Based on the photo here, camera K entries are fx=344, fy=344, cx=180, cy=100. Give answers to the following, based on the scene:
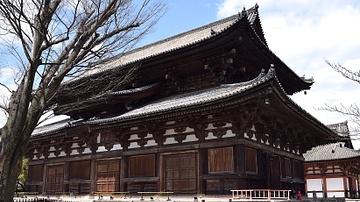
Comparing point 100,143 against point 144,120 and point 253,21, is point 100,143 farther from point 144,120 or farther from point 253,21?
point 253,21

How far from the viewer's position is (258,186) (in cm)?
1428

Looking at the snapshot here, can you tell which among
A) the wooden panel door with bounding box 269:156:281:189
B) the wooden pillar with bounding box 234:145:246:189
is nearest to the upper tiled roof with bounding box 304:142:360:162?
the wooden panel door with bounding box 269:156:281:189

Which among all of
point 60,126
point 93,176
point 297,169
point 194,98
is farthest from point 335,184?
point 60,126

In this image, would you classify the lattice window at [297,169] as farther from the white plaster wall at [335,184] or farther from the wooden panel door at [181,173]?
the white plaster wall at [335,184]

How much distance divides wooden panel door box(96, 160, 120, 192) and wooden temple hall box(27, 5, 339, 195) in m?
0.05

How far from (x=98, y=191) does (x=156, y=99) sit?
542 centimetres

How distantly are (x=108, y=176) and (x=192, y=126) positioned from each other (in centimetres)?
558

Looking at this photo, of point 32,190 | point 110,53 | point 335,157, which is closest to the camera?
point 110,53

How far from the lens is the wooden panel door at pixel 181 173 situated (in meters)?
14.3

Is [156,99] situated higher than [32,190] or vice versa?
[156,99]

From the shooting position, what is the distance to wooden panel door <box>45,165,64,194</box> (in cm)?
1959

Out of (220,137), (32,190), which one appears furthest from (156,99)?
(32,190)

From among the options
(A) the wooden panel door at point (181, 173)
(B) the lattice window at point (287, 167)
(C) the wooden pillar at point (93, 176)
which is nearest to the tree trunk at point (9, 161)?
(A) the wooden panel door at point (181, 173)

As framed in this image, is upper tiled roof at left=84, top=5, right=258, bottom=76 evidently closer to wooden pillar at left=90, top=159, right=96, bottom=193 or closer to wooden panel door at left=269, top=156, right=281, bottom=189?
wooden pillar at left=90, top=159, right=96, bottom=193
